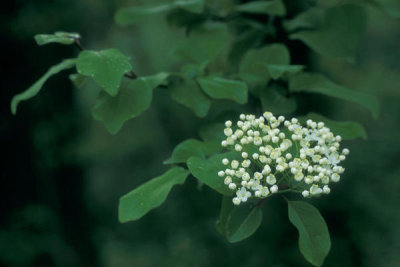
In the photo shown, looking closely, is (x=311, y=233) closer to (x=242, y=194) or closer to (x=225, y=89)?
(x=242, y=194)

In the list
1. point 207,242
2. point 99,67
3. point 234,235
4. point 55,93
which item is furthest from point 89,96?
point 234,235

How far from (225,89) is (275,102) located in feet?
1.04

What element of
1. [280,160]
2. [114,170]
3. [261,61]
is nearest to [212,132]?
[261,61]

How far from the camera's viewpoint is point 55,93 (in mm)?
3357

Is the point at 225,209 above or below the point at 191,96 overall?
below

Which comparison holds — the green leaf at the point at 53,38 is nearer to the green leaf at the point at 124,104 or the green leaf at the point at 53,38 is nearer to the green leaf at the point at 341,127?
the green leaf at the point at 124,104

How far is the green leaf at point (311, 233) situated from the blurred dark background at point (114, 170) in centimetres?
135

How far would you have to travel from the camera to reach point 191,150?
1.52 meters

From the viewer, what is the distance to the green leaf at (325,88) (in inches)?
68.9

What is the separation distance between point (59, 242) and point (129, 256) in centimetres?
60

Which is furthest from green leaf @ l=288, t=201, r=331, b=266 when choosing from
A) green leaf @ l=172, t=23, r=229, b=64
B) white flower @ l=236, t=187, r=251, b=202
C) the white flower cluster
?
green leaf @ l=172, t=23, r=229, b=64

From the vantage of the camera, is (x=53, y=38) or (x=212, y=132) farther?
(x=212, y=132)

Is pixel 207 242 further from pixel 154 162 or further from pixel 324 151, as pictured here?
pixel 324 151

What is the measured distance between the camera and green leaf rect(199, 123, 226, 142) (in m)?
1.78
